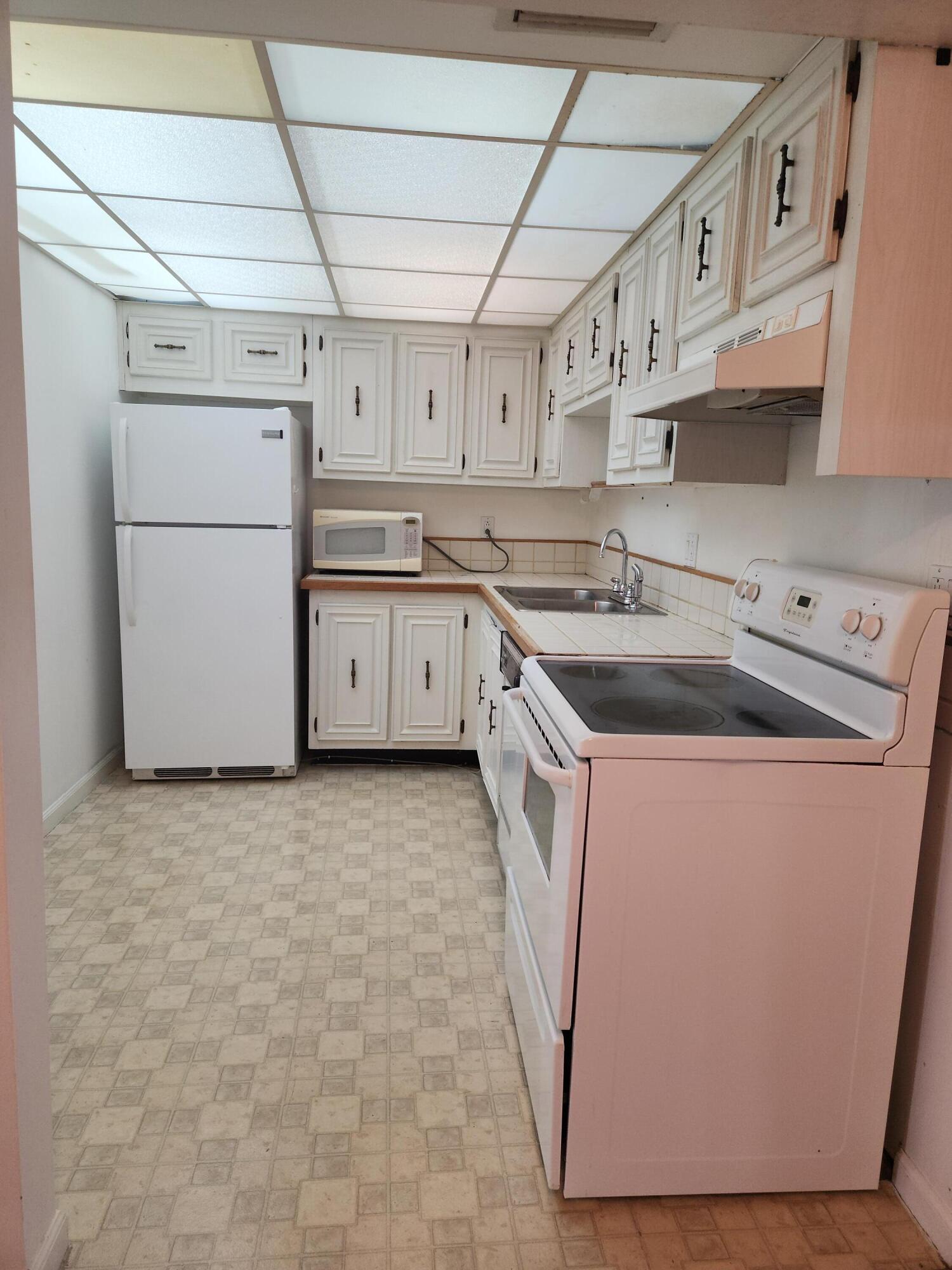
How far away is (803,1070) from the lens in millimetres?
1513

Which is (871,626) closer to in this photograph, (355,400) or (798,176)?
(798,176)

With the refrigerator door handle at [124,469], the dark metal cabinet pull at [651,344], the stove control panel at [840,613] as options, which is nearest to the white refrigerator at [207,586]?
the refrigerator door handle at [124,469]

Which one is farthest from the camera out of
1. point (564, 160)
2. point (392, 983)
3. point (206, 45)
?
point (392, 983)

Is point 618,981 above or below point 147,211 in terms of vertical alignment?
below

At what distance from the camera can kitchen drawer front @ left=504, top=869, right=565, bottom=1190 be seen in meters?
1.49

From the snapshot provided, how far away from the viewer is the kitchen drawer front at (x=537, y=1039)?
4.90 feet

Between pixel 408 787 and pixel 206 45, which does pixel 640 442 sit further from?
pixel 408 787

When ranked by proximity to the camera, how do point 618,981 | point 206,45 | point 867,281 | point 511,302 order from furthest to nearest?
point 511,302, point 206,45, point 618,981, point 867,281

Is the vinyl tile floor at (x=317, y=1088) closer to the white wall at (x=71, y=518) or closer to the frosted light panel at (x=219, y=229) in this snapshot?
the white wall at (x=71, y=518)

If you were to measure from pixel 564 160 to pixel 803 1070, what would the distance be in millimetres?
2117

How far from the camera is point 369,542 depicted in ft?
12.9

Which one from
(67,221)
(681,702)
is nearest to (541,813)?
(681,702)

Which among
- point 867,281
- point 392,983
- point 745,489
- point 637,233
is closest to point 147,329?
point 637,233

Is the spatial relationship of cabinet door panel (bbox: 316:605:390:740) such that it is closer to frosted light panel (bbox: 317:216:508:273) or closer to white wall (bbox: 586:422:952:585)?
white wall (bbox: 586:422:952:585)
